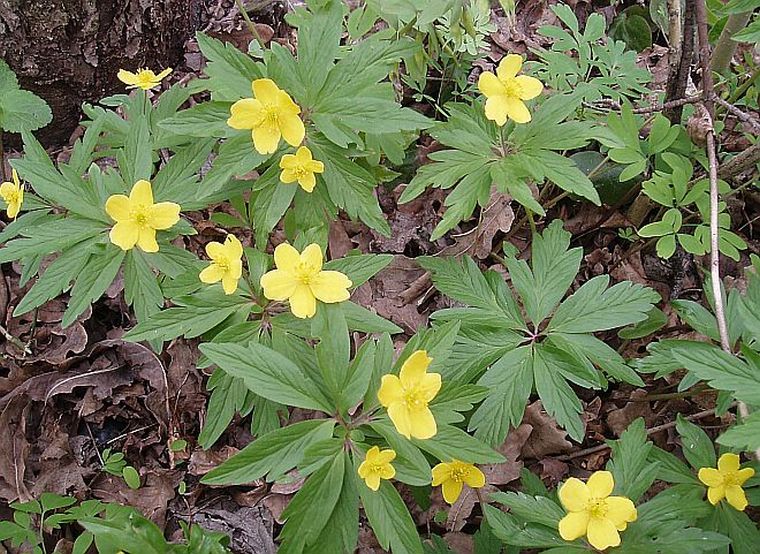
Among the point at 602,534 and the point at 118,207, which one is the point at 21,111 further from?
the point at 602,534

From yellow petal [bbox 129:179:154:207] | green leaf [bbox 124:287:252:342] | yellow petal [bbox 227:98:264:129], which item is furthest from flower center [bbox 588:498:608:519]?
yellow petal [bbox 129:179:154:207]

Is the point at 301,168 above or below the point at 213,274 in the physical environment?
above

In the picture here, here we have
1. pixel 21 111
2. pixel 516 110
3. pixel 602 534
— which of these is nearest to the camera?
pixel 602 534

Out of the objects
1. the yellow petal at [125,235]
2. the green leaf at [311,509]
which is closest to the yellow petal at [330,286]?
the green leaf at [311,509]

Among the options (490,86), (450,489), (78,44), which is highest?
(490,86)

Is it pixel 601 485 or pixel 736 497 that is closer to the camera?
pixel 601 485

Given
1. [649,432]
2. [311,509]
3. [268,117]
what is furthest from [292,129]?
[649,432]
